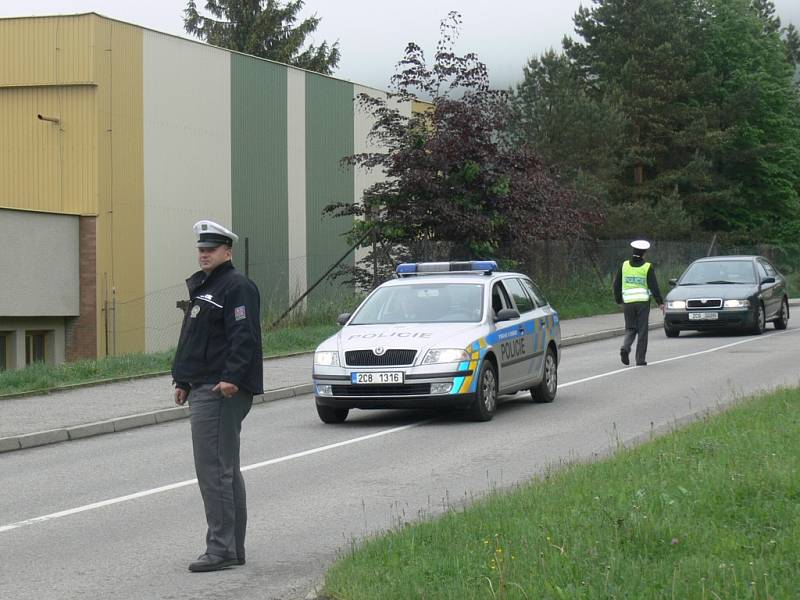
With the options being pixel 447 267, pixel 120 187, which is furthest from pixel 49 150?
pixel 447 267

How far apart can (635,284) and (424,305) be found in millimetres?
6080

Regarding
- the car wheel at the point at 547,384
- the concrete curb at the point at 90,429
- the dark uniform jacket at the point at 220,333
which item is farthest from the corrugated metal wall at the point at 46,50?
the dark uniform jacket at the point at 220,333

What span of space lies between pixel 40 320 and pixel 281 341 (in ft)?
32.3

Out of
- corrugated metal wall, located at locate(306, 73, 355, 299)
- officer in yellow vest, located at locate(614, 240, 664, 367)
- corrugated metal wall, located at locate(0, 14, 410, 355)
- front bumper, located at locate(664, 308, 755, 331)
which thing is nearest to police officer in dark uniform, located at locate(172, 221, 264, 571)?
officer in yellow vest, located at locate(614, 240, 664, 367)

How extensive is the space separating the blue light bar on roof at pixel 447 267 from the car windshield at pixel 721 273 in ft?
40.3

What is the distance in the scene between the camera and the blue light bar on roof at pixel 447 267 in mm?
16016

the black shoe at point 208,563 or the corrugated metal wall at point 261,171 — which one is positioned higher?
the corrugated metal wall at point 261,171

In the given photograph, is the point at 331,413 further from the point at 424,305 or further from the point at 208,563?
the point at 208,563

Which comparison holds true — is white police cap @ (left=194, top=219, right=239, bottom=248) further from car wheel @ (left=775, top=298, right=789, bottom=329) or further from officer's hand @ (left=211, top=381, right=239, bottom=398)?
car wheel @ (left=775, top=298, right=789, bottom=329)

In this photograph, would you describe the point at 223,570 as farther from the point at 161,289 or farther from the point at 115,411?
the point at 161,289

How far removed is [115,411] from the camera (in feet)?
51.0

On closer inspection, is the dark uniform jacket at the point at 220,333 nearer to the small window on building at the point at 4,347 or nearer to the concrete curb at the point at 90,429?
the concrete curb at the point at 90,429

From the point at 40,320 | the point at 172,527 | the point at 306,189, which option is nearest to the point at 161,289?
the point at 40,320

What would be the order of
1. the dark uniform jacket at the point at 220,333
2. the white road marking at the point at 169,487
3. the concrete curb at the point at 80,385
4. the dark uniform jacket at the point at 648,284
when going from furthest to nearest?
the dark uniform jacket at the point at 648,284, the concrete curb at the point at 80,385, the white road marking at the point at 169,487, the dark uniform jacket at the point at 220,333
